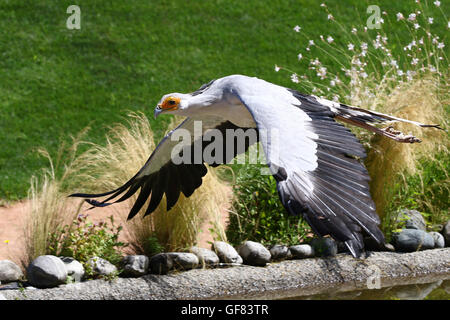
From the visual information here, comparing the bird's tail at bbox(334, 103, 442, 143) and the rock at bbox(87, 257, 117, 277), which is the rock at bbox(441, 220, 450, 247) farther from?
the rock at bbox(87, 257, 117, 277)

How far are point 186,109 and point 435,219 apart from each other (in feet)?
10.7

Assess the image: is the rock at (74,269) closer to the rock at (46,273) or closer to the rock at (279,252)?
the rock at (46,273)

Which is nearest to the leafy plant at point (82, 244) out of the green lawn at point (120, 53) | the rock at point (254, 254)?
the rock at point (254, 254)

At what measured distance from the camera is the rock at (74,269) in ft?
16.3

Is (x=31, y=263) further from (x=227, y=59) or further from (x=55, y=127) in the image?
(x=227, y=59)

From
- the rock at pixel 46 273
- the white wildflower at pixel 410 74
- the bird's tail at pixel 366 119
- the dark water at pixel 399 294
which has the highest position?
the white wildflower at pixel 410 74

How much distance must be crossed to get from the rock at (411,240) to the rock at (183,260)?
1944 millimetres

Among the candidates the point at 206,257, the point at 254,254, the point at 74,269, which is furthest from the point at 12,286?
the point at 254,254

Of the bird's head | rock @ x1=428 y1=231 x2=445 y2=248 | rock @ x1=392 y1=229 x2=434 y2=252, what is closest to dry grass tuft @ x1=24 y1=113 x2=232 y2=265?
the bird's head

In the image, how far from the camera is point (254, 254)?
5.52 metres

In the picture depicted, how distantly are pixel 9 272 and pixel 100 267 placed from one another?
26.2 inches

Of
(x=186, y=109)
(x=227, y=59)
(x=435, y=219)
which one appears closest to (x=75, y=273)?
(x=186, y=109)

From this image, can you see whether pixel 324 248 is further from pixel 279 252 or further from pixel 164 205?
pixel 164 205

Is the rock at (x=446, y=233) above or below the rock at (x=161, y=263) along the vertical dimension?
above
